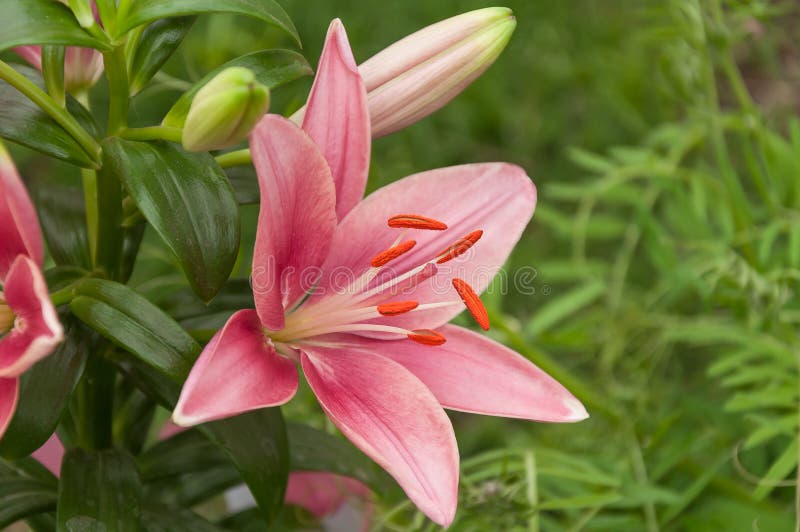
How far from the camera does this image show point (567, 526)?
2.98ft

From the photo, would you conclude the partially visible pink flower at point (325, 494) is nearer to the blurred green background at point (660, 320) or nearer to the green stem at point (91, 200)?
the blurred green background at point (660, 320)

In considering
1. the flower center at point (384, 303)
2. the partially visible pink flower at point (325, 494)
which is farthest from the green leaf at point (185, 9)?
the partially visible pink flower at point (325, 494)

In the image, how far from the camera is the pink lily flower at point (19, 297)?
41 cm

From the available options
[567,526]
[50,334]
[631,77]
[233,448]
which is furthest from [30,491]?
[631,77]

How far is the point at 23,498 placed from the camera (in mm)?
628

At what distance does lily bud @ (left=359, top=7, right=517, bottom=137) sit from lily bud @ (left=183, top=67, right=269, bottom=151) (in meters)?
0.11

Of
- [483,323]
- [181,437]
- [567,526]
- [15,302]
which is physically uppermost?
[15,302]

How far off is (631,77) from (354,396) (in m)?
1.35

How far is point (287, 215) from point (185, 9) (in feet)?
0.37

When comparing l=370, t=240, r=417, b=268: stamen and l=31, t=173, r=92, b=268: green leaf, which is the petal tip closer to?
l=370, t=240, r=417, b=268: stamen

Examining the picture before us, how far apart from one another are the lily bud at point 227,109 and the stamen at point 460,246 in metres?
0.14

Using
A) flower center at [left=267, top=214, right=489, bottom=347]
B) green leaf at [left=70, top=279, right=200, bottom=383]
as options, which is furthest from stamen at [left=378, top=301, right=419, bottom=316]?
green leaf at [left=70, top=279, right=200, bottom=383]

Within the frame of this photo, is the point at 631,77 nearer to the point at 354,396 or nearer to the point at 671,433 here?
the point at 671,433

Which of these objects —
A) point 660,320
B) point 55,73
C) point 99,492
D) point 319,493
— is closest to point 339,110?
point 55,73
